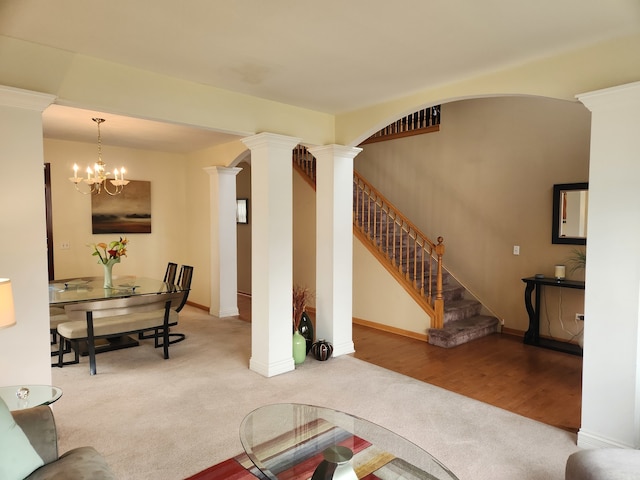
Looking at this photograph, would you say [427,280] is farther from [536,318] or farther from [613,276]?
[613,276]

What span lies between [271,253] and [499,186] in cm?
342

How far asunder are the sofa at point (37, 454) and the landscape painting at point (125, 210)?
198 inches

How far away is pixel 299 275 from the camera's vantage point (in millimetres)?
7094

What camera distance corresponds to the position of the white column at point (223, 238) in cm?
632

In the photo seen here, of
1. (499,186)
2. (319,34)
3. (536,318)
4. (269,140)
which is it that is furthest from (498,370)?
(319,34)

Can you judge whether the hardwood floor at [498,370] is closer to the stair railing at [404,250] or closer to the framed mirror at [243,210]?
→ the stair railing at [404,250]

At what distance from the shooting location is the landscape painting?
6.33 metres

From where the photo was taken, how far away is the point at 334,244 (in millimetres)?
4547

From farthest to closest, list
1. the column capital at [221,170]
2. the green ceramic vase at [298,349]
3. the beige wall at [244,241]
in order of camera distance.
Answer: the beige wall at [244,241] < the column capital at [221,170] < the green ceramic vase at [298,349]

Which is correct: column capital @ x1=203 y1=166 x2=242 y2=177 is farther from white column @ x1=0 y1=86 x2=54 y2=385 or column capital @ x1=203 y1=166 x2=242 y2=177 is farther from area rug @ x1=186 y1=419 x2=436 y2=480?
area rug @ x1=186 y1=419 x2=436 y2=480

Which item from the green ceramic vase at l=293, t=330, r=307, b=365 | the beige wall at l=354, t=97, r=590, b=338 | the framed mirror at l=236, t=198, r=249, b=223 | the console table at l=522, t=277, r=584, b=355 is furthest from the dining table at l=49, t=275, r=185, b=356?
the console table at l=522, t=277, r=584, b=355

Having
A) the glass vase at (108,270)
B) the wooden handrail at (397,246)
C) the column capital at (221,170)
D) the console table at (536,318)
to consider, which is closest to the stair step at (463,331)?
the wooden handrail at (397,246)

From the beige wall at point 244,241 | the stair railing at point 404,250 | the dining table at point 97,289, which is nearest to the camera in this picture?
the dining table at point 97,289

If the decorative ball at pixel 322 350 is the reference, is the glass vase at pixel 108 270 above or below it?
above
